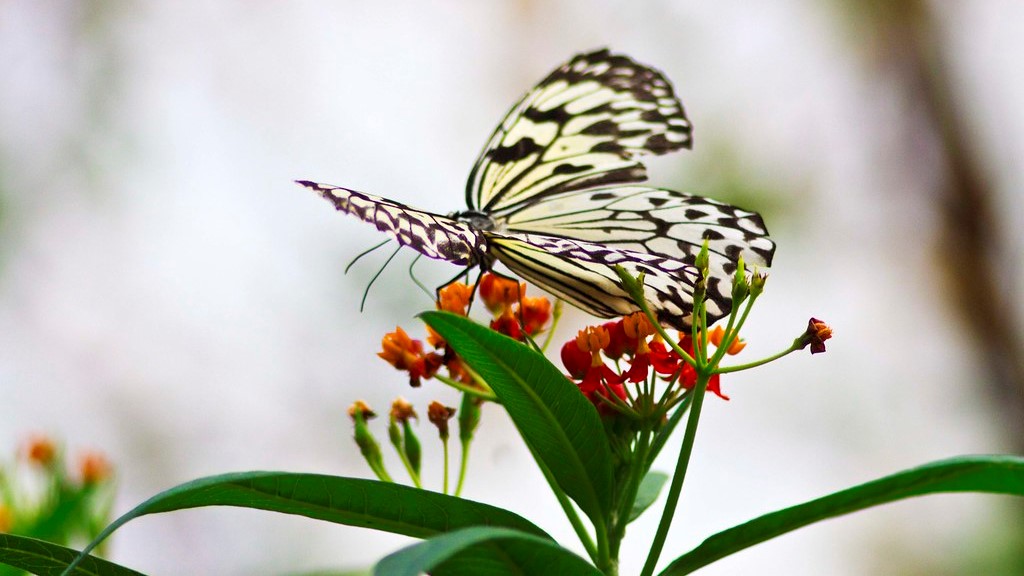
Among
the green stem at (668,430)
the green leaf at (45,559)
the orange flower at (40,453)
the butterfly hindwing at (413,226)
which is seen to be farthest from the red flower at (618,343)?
the orange flower at (40,453)

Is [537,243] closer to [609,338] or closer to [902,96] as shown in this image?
[609,338]

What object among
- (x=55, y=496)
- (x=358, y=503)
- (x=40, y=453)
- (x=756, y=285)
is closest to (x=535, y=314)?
(x=756, y=285)

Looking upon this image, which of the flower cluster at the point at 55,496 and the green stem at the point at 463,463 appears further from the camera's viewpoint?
the flower cluster at the point at 55,496

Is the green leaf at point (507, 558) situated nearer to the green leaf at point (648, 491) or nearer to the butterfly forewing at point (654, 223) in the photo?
the green leaf at point (648, 491)

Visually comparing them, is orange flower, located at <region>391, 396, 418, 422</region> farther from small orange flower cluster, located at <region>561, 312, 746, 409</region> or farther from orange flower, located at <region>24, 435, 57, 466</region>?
orange flower, located at <region>24, 435, 57, 466</region>

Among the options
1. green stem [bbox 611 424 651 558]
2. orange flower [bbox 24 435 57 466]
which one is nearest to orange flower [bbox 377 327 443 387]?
green stem [bbox 611 424 651 558]
